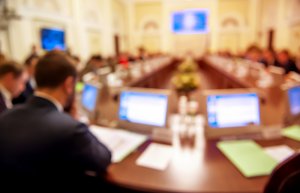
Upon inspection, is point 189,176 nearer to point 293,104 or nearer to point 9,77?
point 293,104

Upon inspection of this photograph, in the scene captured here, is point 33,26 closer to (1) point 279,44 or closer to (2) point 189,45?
(1) point 279,44

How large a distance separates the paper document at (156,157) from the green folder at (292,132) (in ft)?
2.80

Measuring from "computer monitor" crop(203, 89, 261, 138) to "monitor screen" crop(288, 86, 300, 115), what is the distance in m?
0.37

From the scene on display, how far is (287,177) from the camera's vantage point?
0.72 m

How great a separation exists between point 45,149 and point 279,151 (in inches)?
51.4

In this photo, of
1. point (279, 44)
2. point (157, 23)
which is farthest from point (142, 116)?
point (157, 23)

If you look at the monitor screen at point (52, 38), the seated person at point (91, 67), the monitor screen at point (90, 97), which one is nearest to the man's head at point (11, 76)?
the monitor screen at point (90, 97)

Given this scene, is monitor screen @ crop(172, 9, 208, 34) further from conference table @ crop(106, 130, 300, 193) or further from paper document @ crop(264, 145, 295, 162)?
conference table @ crop(106, 130, 300, 193)

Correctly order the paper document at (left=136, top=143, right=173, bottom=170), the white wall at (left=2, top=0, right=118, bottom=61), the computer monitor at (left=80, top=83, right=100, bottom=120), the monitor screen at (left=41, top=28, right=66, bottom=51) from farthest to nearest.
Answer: the monitor screen at (left=41, top=28, right=66, bottom=51) < the white wall at (left=2, top=0, right=118, bottom=61) < the computer monitor at (left=80, top=83, right=100, bottom=120) < the paper document at (left=136, top=143, right=173, bottom=170)

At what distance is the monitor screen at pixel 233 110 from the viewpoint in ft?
5.05

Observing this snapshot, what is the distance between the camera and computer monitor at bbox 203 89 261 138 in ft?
5.05

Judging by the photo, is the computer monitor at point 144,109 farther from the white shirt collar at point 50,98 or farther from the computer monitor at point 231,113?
the white shirt collar at point 50,98

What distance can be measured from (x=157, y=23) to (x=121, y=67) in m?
9.76

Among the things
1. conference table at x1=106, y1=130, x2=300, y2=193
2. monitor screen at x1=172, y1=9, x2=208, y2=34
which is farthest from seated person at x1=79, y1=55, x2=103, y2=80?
monitor screen at x1=172, y1=9, x2=208, y2=34
